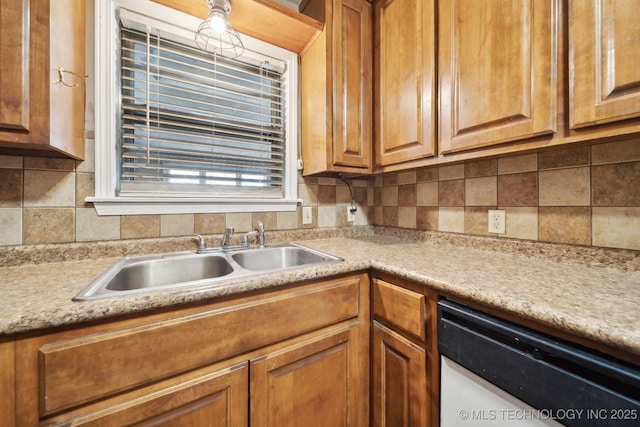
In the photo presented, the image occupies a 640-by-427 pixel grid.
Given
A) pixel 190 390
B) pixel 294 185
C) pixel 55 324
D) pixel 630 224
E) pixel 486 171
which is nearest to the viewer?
pixel 55 324

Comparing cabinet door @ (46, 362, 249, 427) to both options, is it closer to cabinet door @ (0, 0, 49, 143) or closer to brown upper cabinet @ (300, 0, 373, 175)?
cabinet door @ (0, 0, 49, 143)

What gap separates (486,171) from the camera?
1.21 metres

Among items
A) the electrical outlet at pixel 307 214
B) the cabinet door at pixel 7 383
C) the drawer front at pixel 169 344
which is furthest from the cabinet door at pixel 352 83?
the cabinet door at pixel 7 383

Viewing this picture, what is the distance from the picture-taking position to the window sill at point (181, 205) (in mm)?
1097

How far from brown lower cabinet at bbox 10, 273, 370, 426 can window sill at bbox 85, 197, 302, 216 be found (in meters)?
0.69

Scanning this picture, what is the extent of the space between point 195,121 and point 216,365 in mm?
1193

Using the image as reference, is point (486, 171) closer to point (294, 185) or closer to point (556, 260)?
point (556, 260)

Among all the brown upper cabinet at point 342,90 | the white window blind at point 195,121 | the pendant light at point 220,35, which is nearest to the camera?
the pendant light at point 220,35

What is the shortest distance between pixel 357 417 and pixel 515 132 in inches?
49.7

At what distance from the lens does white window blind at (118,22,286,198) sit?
1197 mm

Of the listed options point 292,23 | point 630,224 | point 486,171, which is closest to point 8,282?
point 292,23

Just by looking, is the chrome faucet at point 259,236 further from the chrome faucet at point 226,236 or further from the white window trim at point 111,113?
the white window trim at point 111,113

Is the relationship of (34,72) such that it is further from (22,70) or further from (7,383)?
(7,383)

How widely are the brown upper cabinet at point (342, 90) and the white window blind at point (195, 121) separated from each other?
30 centimetres
